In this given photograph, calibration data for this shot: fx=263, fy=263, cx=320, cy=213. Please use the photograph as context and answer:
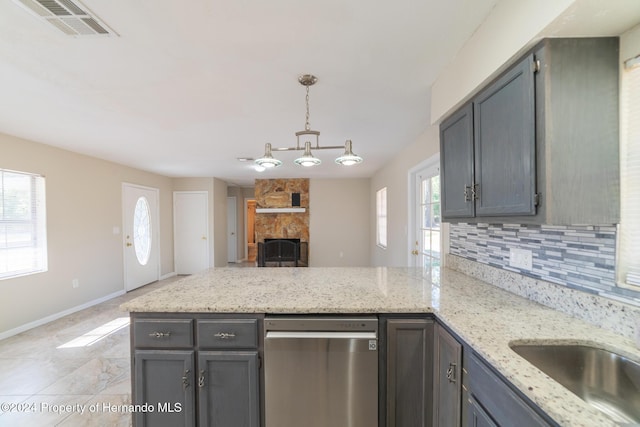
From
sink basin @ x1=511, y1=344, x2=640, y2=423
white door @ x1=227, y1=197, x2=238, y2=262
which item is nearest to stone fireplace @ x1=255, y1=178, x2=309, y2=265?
white door @ x1=227, y1=197, x2=238, y2=262

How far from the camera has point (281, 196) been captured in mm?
6645

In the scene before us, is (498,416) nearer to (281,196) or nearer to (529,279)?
(529,279)

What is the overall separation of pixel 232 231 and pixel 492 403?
25.1 ft

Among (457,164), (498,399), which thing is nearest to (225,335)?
(498,399)

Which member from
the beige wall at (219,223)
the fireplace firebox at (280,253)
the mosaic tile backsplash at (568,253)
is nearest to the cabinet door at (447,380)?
the mosaic tile backsplash at (568,253)

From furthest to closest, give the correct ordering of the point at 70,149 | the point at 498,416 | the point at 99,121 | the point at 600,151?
the point at 70,149 < the point at 99,121 < the point at 600,151 < the point at 498,416

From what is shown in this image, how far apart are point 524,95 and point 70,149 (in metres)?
5.10

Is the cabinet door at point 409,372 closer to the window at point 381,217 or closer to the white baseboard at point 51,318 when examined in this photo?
the window at point 381,217

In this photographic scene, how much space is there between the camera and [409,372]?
1.44m

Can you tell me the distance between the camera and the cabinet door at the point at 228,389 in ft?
4.76

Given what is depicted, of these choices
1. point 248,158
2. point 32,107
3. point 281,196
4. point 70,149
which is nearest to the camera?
point 32,107

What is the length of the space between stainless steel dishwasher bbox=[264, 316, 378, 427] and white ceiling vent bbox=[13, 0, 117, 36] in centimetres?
180

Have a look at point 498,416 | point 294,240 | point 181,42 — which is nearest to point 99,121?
point 181,42

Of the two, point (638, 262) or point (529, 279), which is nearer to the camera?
point (638, 262)
